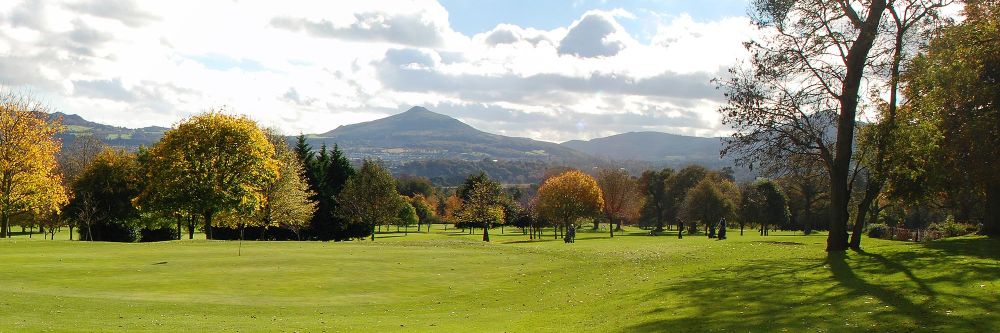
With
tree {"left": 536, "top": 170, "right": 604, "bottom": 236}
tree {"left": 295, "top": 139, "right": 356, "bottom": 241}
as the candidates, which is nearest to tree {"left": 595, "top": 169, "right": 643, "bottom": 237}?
tree {"left": 536, "top": 170, "right": 604, "bottom": 236}

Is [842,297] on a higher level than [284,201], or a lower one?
lower

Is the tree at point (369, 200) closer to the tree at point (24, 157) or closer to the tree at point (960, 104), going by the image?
the tree at point (24, 157)

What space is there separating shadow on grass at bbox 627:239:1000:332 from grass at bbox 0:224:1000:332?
0.19 feet

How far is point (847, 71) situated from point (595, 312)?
19.6 meters

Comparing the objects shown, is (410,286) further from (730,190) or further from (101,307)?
(730,190)

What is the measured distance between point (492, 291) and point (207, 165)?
39.0m

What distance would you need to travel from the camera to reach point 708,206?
97812mm

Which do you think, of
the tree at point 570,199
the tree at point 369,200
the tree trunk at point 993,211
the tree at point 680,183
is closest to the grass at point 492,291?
the tree trunk at point 993,211

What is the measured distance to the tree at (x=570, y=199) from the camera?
9238cm

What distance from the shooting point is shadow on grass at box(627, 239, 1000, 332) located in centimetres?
1619

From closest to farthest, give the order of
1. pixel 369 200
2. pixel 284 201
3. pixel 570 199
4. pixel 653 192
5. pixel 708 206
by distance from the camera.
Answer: pixel 284 201 < pixel 369 200 < pixel 570 199 < pixel 708 206 < pixel 653 192

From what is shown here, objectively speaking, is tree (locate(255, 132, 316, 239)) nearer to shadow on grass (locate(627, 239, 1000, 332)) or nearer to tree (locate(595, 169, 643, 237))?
tree (locate(595, 169, 643, 237))

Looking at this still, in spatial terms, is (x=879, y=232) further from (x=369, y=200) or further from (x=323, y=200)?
(x=323, y=200)

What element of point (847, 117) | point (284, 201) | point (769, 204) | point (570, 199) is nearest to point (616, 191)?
point (769, 204)
